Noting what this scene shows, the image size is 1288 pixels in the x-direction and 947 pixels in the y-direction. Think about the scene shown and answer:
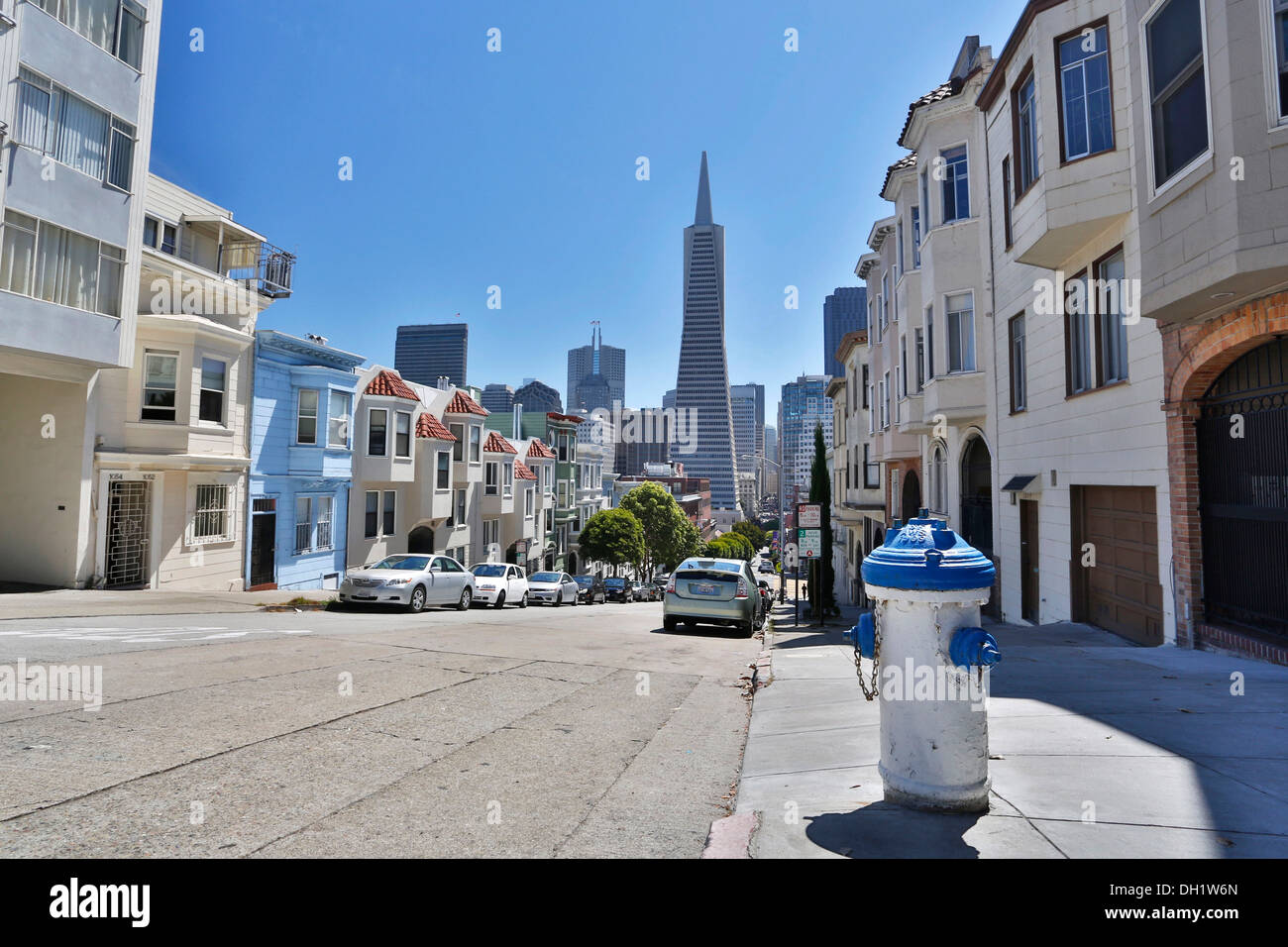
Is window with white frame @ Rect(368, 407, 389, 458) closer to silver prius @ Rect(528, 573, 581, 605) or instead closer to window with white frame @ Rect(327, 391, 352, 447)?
window with white frame @ Rect(327, 391, 352, 447)

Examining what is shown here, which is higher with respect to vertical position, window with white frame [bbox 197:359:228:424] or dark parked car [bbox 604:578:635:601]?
window with white frame [bbox 197:359:228:424]

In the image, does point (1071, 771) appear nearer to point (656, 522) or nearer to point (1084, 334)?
point (1084, 334)

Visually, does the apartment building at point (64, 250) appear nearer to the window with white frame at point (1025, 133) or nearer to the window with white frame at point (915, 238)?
the window with white frame at point (1025, 133)

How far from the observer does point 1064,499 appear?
12852 mm

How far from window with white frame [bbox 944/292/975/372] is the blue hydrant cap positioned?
49.5ft

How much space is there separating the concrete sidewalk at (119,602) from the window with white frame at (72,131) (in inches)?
362

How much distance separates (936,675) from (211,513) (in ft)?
73.4

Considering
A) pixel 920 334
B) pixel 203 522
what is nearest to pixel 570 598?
pixel 203 522

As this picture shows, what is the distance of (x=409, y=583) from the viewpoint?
57.0 ft

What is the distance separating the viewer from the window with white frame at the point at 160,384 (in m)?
19.2

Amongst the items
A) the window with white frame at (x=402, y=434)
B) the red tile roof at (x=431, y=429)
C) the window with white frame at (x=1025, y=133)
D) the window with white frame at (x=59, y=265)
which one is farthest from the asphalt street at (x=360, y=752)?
the red tile roof at (x=431, y=429)

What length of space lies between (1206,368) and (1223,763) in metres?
5.74

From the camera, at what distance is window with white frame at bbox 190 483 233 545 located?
20.9m

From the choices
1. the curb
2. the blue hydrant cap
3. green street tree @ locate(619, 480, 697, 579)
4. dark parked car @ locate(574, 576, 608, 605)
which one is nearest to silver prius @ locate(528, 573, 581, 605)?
dark parked car @ locate(574, 576, 608, 605)
